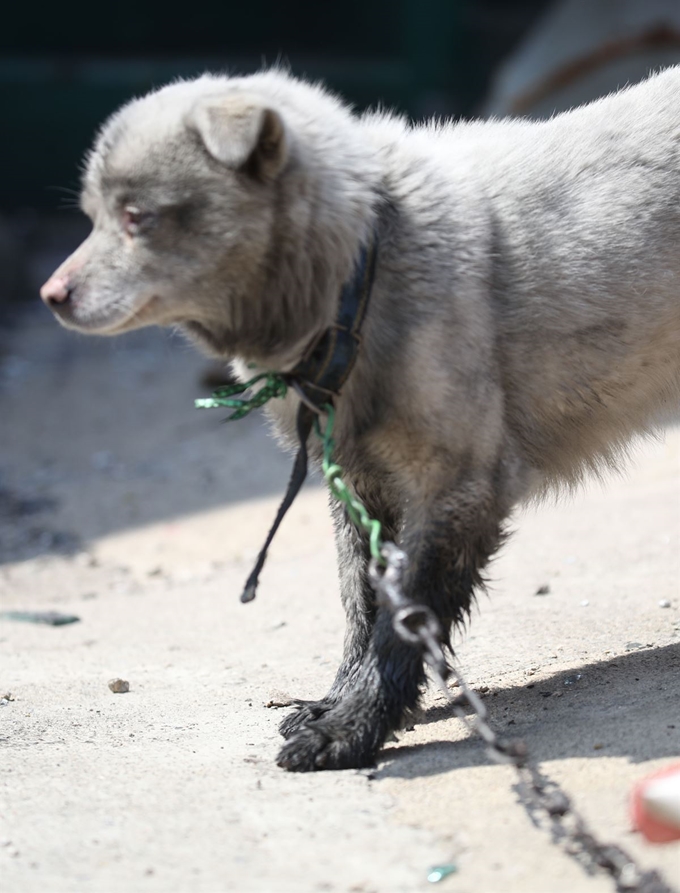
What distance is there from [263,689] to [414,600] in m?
0.90

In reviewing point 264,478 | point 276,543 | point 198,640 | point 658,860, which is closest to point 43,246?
point 264,478

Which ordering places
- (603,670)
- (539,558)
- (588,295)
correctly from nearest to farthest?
(588,295)
(603,670)
(539,558)

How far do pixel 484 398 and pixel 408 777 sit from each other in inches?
36.8

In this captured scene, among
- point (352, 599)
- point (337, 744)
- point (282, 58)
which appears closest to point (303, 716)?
point (337, 744)

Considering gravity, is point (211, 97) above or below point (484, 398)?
above

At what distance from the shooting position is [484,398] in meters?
3.10

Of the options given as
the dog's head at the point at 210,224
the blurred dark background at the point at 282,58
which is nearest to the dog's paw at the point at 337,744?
the dog's head at the point at 210,224

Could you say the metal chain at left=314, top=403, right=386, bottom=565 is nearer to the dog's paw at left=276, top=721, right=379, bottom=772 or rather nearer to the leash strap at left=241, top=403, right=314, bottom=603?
the leash strap at left=241, top=403, right=314, bottom=603

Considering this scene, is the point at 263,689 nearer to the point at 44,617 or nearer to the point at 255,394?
the point at 255,394

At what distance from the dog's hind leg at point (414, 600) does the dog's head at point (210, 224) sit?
1.88 ft

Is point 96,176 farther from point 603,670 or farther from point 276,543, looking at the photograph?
point 276,543

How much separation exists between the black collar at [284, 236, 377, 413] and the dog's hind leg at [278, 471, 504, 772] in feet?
1.24

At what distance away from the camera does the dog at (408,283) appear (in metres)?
2.94

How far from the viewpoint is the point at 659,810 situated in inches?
93.4
